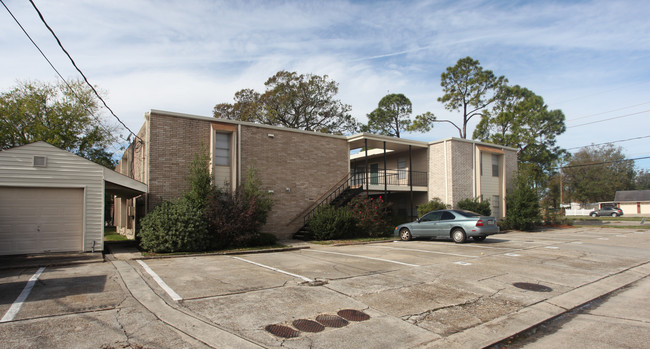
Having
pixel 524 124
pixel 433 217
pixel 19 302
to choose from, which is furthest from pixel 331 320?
pixel 524 124

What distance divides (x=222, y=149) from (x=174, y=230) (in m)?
5.09

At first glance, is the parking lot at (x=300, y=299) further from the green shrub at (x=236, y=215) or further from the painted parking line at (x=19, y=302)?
the green shrub at (x=236, y=215)

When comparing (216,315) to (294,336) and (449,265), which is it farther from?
(449,265)

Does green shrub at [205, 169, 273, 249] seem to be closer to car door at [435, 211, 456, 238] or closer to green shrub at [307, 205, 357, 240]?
green shrub at [307, 205, 357, 240]

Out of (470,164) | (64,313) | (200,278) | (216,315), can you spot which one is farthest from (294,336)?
(470,164)

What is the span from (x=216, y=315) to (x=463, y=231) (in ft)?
38.7

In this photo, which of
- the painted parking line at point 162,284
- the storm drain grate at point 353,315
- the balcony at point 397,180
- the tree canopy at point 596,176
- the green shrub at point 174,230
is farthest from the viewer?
the tree canopy at point 596,176

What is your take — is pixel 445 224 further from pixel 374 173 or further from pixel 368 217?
pixel 374 173

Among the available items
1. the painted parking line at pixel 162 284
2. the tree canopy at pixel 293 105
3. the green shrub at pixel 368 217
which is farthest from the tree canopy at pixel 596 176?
the painted parking line at pixel 162 284

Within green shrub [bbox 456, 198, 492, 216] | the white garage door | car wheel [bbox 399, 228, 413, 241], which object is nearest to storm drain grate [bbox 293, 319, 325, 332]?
the white garage door

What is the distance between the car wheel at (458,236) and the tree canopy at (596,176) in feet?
207

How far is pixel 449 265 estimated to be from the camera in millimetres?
9734

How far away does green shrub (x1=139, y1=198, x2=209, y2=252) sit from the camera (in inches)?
491

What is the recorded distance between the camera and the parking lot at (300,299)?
15.8 ft
